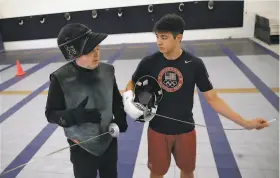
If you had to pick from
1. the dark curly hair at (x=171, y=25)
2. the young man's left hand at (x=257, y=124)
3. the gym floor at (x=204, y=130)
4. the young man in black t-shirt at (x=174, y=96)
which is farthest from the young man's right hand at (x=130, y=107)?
the gym floor at (x=204, y=130)

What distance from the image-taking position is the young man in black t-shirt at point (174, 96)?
198cm

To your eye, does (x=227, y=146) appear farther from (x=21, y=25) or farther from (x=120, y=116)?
(x=21, y=25)

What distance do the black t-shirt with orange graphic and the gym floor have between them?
1.16 metres

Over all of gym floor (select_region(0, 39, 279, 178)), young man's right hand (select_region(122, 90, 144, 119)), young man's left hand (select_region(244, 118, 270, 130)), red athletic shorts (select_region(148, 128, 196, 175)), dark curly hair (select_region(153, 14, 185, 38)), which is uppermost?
dark curly hair (select_region(153, 14, 185, 38))

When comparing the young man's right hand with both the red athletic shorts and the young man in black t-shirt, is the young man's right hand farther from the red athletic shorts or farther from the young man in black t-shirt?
the red athletic shorts

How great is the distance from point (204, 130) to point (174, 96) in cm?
213

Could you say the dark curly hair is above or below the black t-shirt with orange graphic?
above

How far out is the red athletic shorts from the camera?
7.13 ft

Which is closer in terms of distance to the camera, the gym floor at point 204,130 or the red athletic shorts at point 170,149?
the red athletic shorts at point 170,149

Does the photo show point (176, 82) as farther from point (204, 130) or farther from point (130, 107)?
point (204, 130)

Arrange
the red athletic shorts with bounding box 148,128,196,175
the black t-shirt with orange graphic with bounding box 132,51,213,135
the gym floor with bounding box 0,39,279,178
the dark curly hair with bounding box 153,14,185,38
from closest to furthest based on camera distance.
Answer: the dark curly hair with bounding box 153,14,185,38, the black t-shirt with orange graphic with bounding box 132,51,213,135, the red athletic shorts with bounding box 148,128,196,175, the gym floor with bounding box 0,39,279,178

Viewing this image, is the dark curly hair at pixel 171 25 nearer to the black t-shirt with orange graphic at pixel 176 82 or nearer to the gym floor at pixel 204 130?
the black t-shirt with orange graphic at pixel 176 82

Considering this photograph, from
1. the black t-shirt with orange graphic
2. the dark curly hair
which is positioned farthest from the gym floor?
the dark curly hair

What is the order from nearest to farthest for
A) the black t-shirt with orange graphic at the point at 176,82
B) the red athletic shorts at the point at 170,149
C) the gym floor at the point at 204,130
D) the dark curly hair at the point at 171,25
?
the dark curly hair at the point at 171,25
the black t-shirt with orange graphic at the point at 176,82
the red athletic shorts at the point at 170,149
the gym floor at the point at 204,130
